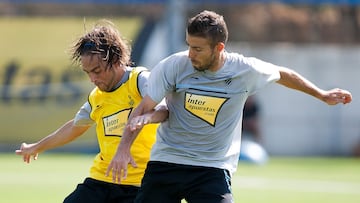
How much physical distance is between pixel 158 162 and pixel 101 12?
17562 mm

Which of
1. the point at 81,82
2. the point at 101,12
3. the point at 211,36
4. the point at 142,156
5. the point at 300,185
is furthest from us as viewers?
the point at 101,12

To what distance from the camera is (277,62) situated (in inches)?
861

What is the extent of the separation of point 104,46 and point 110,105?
16.3 inches

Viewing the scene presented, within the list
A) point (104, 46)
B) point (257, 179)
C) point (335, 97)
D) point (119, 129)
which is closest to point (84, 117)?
point (119, 129)

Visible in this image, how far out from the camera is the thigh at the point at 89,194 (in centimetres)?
685

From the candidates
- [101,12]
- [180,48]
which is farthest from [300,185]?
[101,12]

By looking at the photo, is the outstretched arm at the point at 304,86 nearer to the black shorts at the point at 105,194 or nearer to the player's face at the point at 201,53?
the player's face at the point at 201,53

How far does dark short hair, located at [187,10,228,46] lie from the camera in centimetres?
641

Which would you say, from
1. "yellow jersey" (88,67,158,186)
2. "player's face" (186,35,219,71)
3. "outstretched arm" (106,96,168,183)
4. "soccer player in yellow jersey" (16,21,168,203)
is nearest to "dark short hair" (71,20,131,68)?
"soccer player in yellow jersey" (16,21,168,203)

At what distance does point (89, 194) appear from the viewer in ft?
22.6

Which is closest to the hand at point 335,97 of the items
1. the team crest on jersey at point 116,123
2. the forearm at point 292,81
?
the forearm at point 292,81

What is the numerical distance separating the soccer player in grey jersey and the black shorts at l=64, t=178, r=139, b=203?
243mm

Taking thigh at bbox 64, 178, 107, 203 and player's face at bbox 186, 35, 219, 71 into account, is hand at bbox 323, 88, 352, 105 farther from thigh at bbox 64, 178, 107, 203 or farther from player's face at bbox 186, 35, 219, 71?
thigh at bbox 64, 178, 107, 203

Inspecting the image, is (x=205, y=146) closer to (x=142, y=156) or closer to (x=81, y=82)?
(x=142, y=156)
